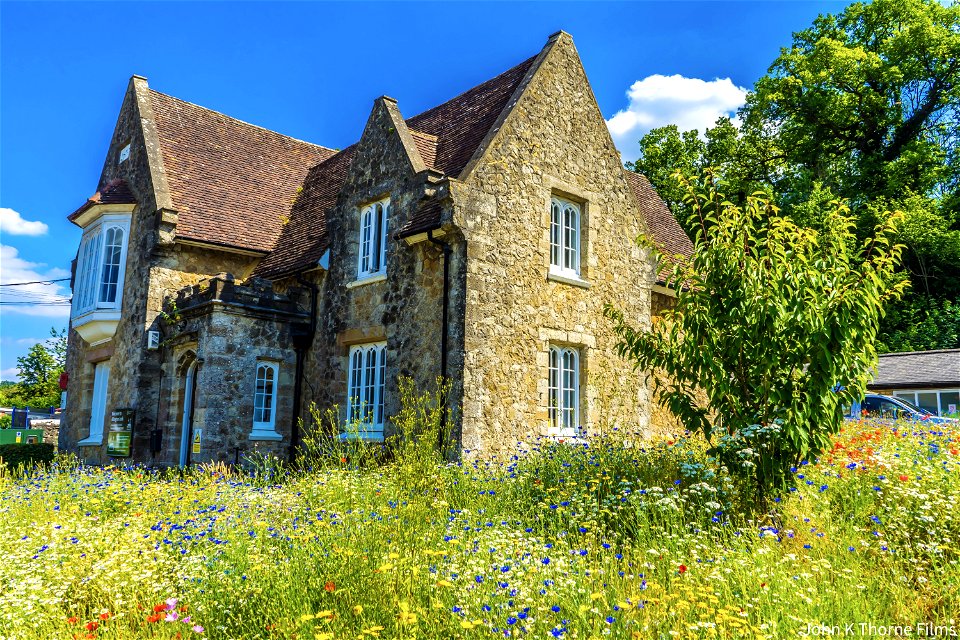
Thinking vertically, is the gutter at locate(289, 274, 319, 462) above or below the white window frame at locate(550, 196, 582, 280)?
below

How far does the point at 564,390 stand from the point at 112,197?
12561 mm

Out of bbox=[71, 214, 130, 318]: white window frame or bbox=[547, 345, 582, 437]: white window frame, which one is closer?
bbox=[547, 345, 582, 437]: white window frame

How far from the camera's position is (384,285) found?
1407 centimetres

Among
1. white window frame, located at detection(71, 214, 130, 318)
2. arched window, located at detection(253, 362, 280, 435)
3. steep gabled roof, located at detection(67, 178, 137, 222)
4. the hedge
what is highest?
steep gabled roof, located at detection(67, 178, 137, 222)

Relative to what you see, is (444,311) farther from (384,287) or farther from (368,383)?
(368,383)

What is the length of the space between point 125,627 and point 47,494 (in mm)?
5231

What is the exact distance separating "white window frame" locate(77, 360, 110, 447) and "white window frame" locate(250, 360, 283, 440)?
17.2 feet

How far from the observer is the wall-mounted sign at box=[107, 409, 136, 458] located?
51.1 feet

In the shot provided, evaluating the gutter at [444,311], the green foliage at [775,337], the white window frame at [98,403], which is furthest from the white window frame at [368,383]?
the white window frame at [98,403]

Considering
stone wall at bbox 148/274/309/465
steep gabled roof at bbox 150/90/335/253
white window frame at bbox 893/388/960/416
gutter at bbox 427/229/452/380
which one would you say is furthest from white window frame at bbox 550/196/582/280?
white window frame at bbox 893/388/960/416

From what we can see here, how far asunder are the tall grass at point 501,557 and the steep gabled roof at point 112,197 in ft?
36.1

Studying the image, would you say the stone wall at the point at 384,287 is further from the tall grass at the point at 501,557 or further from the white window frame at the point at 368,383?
the tall grass at the point at 501,557

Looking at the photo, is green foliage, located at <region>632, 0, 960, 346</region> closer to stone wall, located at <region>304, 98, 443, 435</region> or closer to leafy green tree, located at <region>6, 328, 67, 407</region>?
stone wall, located at <region>304, 98, 443, 435</region>

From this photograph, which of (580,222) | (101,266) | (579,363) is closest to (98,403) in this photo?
(101,266)
